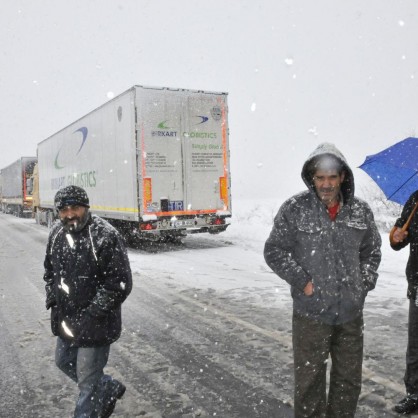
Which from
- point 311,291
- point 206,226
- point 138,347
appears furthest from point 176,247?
point 311,291

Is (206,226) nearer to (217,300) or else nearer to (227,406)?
(217,300)

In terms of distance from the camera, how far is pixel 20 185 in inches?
1308

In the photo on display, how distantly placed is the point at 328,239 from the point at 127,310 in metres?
4.61

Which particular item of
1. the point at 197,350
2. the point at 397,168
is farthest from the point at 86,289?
the point at 397,168

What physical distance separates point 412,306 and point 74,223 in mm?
2634

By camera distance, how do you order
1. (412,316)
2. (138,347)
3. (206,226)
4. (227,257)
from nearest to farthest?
(412,316)
(138,347)
(227,257)
(206,226)

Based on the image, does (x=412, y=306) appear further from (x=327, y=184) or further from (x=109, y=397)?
(x=109, y=397)

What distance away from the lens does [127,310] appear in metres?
6.86

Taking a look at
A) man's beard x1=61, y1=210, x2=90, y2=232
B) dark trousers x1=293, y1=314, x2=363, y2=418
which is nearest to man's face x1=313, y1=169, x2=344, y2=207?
dark trousers x1=293, y1=314, x2=363, y2=418

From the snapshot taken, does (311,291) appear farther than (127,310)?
No

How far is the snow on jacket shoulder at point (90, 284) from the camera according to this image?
3.09 m

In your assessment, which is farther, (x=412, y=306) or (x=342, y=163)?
(x=412, y=306)

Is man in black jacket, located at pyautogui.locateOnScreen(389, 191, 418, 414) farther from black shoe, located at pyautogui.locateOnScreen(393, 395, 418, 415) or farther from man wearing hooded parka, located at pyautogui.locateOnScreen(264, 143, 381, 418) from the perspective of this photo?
man wearing hooded parka, located at pyautogui.locateOnScreen(264, 143, 381, 418)

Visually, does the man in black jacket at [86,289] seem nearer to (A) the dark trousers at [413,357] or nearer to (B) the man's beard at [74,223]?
(B) the man's beard at [74,223]
